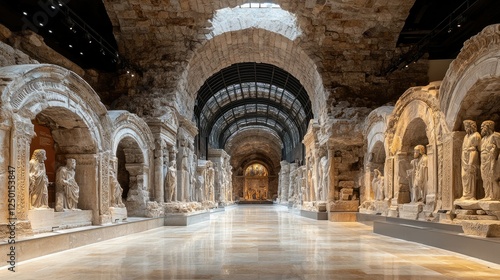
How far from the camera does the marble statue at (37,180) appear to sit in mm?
9242

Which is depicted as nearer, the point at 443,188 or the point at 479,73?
the point at 479,73

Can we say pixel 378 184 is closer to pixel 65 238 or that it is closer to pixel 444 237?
pixel 444 237

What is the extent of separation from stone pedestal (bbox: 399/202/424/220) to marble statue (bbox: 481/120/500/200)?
2756 mm

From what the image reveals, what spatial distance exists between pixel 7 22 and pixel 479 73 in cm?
1227

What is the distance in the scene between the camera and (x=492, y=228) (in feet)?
25.0

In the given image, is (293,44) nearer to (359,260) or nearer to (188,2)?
(188,2)

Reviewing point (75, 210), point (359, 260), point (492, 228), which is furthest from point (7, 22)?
point (492, 228)

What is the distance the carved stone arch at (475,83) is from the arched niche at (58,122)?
8126 millimetres

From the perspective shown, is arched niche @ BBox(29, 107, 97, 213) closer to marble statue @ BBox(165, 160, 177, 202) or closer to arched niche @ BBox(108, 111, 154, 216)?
arched niche @ BBox(108, 111, 154, 216)

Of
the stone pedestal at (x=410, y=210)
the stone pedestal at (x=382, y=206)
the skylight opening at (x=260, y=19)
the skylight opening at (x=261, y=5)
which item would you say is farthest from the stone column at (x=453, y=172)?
the skylight opening at (x=261, y=5)

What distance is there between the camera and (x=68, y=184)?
10859 mm

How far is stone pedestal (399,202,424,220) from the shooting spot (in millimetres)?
11807

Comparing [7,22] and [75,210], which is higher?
[7,22]

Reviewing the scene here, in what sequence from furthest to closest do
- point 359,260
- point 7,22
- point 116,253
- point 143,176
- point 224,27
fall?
point 224,27, point 143,176, point 7,22, point 116,253, point 359,260
